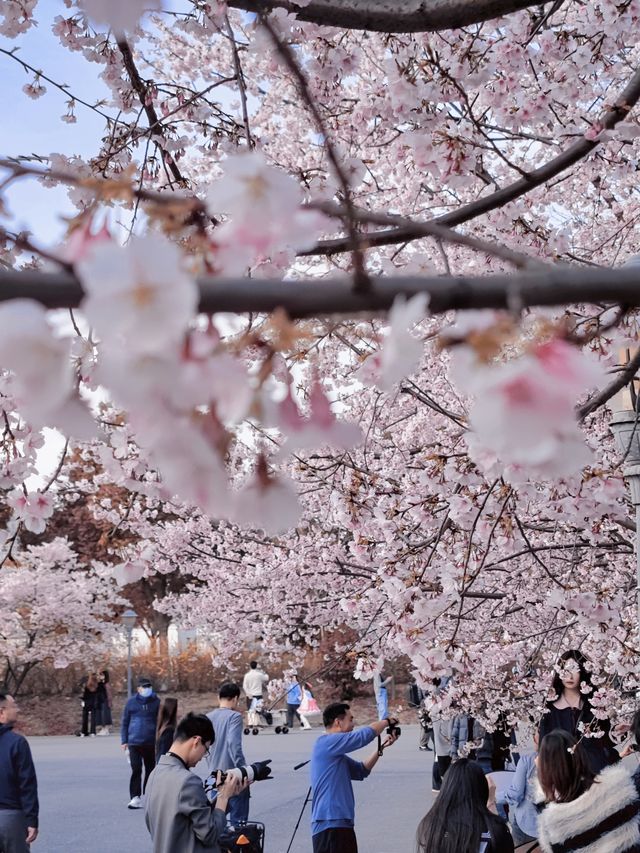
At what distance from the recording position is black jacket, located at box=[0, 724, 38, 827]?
6004 mm

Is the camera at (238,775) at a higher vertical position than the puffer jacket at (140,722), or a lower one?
lower

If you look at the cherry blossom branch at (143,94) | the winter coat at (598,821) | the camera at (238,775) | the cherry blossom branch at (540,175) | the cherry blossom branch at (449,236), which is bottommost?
the winter coat at (598,821)

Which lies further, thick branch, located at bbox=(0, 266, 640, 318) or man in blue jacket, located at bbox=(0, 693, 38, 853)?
man in blue jacket, located at bbox=(0, 693, 38, 853)

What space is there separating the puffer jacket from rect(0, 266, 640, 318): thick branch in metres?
10.5

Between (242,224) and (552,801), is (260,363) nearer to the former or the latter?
(242,224)

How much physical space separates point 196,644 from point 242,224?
30.2 metres

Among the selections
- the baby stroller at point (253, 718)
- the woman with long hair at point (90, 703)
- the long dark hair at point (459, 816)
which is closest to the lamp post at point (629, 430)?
the long dark hair at point (459, 816)

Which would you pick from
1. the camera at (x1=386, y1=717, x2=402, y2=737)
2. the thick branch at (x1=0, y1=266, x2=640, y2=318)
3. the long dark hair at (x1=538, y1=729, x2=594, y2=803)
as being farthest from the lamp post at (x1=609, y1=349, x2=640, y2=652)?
the thick branch at (x1=0, y1=266, x2=640, y2=318)

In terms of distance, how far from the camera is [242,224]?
3.46 feet

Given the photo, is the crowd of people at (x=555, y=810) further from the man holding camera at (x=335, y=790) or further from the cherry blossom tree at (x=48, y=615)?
the cherry blossom tree at (x=48, y=615)

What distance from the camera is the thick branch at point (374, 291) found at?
37.3 inches

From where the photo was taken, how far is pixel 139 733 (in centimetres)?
1078

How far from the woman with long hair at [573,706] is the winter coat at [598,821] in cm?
261

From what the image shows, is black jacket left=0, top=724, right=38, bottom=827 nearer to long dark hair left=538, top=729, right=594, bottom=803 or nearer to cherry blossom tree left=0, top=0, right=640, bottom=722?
cherry blossom tree left=0, top=0, right=640, bottom=722
